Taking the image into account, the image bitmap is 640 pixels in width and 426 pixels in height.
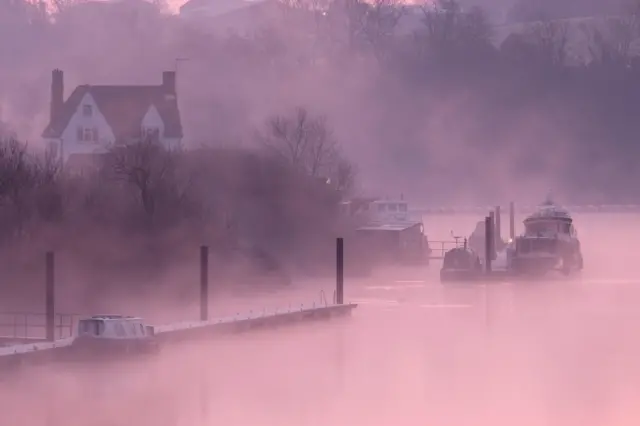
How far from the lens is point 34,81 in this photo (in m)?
102

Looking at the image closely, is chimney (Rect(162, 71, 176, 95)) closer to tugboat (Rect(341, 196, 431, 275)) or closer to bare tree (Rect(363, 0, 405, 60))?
tugboat (Rect(341, 196, 431, 275))

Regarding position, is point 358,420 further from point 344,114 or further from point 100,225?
point 344,114

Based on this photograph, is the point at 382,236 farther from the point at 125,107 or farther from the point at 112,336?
the point at 112,336

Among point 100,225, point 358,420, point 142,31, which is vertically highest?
point 142,31

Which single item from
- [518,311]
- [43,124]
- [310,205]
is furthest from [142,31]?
[518,311]

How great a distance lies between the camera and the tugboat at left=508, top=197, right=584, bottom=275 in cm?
8244

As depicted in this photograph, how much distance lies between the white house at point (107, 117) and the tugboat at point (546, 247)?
15912 millimetres

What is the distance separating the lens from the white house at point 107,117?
79562 mm

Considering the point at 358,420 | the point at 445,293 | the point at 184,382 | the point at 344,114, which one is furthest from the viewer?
the point at 344,114

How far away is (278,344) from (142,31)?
6698cm

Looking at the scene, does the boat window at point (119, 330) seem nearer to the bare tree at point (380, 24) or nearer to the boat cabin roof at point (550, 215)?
the boat cabin roof at point (550, 215)

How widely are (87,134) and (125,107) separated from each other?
81.2 inches

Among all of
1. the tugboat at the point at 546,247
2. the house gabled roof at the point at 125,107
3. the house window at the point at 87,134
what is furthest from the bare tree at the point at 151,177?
the tugboat at the point at 546,247

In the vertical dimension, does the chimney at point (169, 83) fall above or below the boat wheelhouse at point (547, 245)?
above
